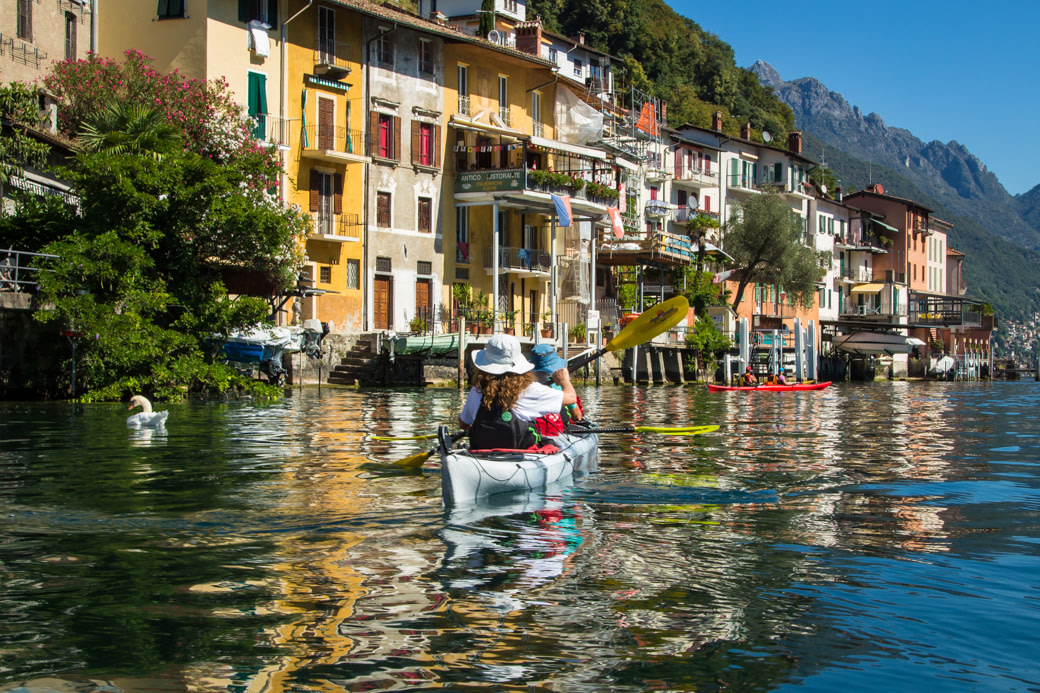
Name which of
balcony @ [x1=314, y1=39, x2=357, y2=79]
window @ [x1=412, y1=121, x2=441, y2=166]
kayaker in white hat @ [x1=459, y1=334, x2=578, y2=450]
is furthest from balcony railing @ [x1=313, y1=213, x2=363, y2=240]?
kayaker in white hat @ [x1=459, y1=334, x2=578, y2=450]

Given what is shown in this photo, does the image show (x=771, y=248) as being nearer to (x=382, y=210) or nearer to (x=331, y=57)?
(x=382, y=210)

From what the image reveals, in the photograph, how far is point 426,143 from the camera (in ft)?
152

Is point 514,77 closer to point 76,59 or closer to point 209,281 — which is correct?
point 76,59

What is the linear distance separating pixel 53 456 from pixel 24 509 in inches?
182

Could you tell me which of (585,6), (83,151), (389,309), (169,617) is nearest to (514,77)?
(389,309)

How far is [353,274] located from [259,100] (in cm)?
766

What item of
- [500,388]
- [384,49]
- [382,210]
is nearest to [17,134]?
[382,210]

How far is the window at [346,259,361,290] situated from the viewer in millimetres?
42487

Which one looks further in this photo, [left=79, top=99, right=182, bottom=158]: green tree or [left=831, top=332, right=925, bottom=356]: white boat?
[left=831, top=332, right=925, bottom=356]: white boat

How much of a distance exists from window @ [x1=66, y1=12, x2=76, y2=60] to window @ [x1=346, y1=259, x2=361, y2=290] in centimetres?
1231

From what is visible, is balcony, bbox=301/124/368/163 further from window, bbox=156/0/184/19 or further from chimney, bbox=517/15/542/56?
chimney, bbox=517/15/542/56

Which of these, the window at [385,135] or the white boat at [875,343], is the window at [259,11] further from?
the white boat at [875,343]

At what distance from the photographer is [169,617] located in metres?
6.38

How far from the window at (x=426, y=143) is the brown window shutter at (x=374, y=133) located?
1997 mm
